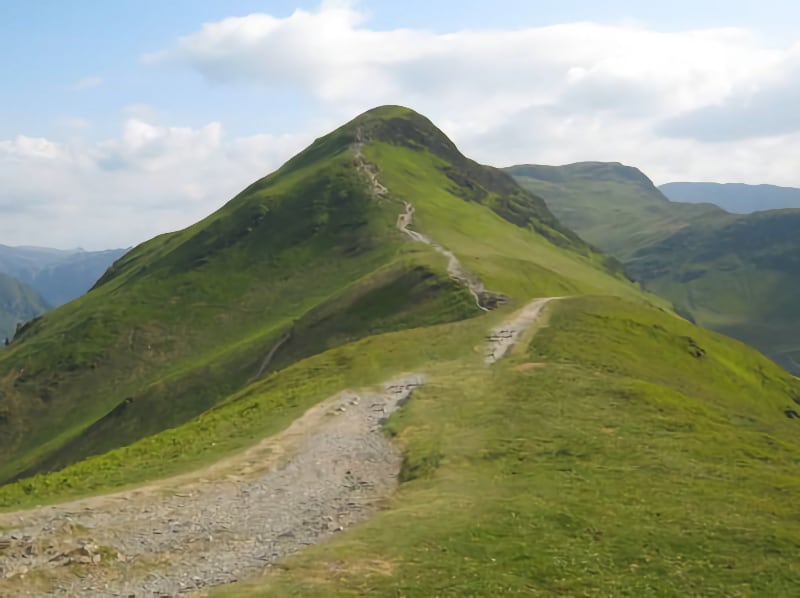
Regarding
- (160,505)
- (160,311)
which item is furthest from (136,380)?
(160,505)

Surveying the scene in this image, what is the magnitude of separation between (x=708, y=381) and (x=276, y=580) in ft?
198

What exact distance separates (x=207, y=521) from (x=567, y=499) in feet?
48.2

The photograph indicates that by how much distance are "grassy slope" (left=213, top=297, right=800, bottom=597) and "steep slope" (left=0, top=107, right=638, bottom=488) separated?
36.1 m

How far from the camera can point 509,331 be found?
232 feet

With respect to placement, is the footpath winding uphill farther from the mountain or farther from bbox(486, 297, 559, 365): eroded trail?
bbox(486, 297, 559, 365): eroded trail

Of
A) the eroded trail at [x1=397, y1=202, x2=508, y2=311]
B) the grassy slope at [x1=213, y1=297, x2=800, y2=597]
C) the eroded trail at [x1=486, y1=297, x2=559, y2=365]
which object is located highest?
the eroded trail at [x1=397, y1=202, x2=508, y2=311]

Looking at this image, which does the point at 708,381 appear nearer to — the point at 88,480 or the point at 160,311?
the point at 88,480

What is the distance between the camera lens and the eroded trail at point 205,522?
25.1 meters

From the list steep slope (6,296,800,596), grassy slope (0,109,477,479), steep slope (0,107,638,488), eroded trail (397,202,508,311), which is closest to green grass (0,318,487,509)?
steep slope (6,296,800,596)

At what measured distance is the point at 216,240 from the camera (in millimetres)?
182625

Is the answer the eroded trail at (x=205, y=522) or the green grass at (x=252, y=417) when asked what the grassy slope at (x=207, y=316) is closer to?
the green grass at (x=252, y=417)

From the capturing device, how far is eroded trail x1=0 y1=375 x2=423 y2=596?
25078 mm

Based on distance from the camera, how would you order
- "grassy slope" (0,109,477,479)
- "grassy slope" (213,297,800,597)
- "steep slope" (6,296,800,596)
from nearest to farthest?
"grassy slope" (213,297,800,597)
"steep slope" (6,296,800,596)
"grassy slope" (0,109,477,479)

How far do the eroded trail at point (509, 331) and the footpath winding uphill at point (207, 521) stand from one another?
20.3 metres
